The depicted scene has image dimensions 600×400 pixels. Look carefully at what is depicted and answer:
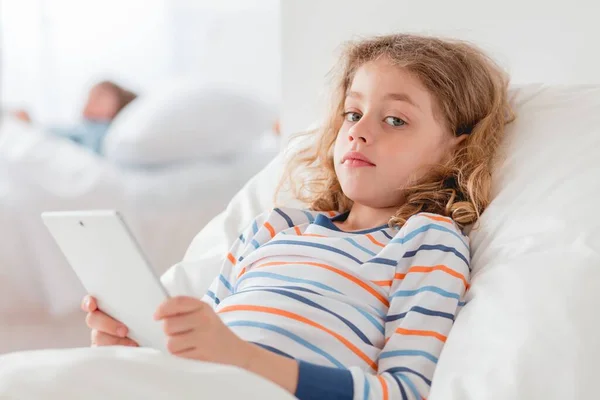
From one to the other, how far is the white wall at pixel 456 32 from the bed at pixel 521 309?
0.56ft

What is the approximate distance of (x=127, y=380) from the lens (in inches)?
29.9

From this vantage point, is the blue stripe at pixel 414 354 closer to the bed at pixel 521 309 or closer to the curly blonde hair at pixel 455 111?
the bed at pixel 521 309

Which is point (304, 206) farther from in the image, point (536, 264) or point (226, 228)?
point (536, 264)

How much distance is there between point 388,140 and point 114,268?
0.43m

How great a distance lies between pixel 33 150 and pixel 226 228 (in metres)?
1.44

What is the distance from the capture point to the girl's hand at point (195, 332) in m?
0.83

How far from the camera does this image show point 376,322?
3.31 ft

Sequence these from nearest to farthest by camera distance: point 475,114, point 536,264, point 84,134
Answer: point 536,264 < point 475,114 < point 84,134

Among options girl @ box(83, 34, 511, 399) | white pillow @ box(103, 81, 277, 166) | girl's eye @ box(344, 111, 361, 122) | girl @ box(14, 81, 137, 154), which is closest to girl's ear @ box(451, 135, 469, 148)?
girl @ box(83, 34, 511, 399)

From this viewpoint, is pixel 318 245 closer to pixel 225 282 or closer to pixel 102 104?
pixel 225 282

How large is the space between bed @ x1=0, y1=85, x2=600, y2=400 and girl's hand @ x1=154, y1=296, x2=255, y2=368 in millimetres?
38

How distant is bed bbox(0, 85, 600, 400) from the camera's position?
77 cm

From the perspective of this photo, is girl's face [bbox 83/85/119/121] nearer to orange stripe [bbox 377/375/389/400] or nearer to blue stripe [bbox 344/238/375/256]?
blue stripe [bbox 344/238/375/256]

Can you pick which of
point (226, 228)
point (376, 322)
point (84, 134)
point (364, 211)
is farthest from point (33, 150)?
point (376, 322)
